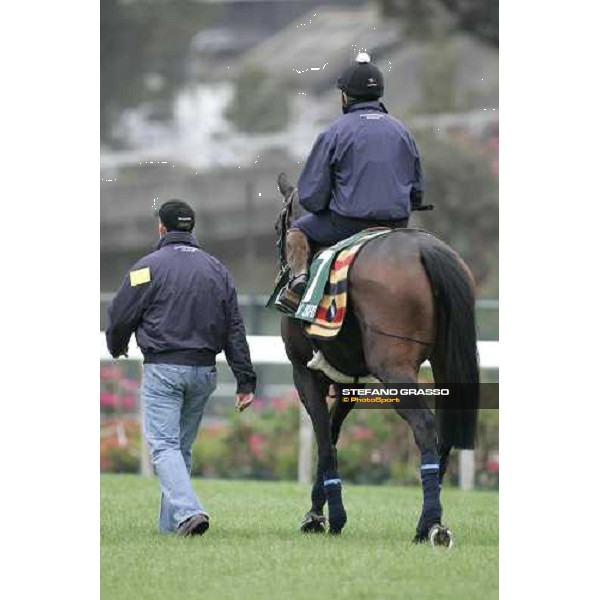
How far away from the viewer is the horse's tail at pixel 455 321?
7477 millimetres

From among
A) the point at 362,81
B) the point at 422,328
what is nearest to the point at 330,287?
the point at 422,328

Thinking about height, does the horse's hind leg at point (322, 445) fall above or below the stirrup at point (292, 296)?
below

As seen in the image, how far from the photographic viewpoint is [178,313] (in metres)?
8.08

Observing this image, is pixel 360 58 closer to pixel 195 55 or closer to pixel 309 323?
pixel 309 323

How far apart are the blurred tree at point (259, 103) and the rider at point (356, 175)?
2451cm

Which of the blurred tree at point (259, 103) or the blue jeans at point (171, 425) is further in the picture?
the blurred tree at point (259, 103)

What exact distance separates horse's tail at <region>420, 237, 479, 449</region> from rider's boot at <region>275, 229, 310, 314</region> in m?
0.81

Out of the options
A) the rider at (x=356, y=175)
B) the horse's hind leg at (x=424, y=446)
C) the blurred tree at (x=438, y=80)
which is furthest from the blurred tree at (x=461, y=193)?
the horse's hind leg at (x=424, y=446)

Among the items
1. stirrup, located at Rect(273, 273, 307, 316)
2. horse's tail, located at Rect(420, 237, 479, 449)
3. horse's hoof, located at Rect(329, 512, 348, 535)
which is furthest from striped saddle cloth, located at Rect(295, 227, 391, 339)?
horse's hoof, located at Rect(329, 512, 348, 535)

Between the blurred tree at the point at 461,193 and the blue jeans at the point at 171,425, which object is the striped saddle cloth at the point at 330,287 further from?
the blurred tree at the point at 461,193

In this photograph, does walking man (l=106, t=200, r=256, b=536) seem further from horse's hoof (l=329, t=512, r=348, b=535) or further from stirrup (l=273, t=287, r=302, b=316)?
horse's hoof (l=329, t=512, r=348, b=535)
